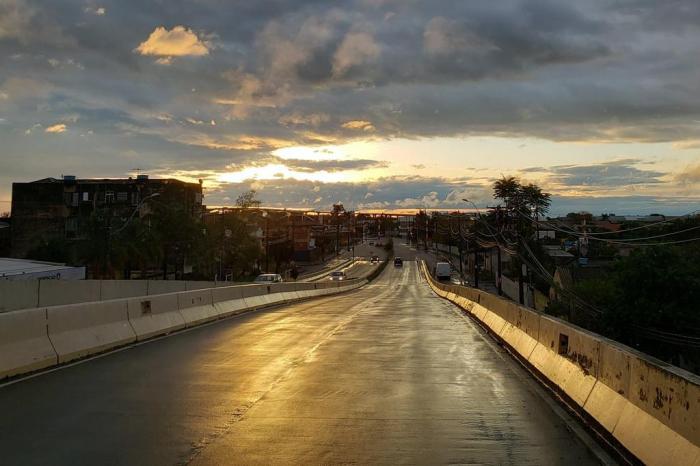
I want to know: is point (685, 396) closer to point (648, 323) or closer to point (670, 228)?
point (648, 323)

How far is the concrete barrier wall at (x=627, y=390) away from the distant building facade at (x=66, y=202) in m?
77.3

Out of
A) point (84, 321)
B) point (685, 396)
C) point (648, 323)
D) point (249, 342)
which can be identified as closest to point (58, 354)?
point (84, 321)

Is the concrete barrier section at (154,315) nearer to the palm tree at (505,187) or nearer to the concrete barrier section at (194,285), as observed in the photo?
the concrete barrier section at (194,285)

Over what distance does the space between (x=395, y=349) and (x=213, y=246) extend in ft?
214

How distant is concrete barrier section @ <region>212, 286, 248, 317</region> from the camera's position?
2081 centimetres

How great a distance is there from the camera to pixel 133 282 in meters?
35.6

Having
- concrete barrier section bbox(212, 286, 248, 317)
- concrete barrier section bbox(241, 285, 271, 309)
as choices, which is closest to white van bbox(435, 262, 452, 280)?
concrete barrier section bbox(241, 285, 271, 309)

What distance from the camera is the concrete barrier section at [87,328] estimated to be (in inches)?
433

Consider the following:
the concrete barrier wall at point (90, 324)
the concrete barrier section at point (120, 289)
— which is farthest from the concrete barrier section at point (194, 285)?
the concrete barrier wall at point (90, 324)

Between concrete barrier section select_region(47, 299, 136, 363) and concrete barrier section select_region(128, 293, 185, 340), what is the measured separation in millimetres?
377

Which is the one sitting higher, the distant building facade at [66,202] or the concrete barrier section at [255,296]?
the distant building facade at [66,202]

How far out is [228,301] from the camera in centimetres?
2227

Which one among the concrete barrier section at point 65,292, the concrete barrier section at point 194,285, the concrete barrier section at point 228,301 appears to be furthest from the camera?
the concrete barrier section at point 194,285

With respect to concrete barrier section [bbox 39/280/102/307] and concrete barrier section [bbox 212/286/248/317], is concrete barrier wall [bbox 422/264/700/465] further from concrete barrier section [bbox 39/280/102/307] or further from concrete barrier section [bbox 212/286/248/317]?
concrete barrier section [bbox 39/280/102/307]
